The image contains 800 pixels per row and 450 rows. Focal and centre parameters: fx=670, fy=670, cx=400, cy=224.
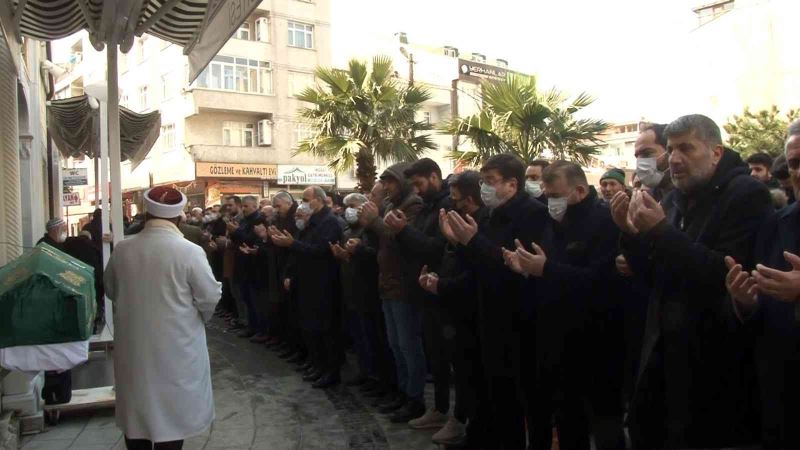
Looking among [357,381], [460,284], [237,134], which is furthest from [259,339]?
[237,134]

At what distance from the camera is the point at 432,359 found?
18.3ft

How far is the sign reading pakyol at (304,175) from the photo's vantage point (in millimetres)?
34062

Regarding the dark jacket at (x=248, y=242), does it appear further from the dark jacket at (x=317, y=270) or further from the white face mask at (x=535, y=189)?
the white face mask at (x=535, y=189)

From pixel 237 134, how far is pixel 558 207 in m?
31.3

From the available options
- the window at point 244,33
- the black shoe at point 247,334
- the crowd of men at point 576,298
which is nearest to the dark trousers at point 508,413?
the crowd of men at point 576,298

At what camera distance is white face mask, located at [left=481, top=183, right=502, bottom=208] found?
4551 mm

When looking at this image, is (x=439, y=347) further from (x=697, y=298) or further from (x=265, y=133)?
(x=265, y=133)

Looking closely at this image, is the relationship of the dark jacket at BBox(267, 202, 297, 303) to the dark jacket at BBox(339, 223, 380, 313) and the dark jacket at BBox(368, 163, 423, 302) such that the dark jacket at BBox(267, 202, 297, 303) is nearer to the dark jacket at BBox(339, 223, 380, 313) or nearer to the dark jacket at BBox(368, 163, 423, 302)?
the dark jacket at BBox(339, 223, 380, 313)

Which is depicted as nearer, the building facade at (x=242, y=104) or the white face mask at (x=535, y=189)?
the white face mask at (x=535, y=189)

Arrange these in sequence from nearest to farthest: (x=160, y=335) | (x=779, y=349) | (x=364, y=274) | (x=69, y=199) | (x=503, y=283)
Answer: (x=779, y=349) < (x=160, y=335) < (x=503, y=283) < (x=364, y=274) < (x=69, y=199)

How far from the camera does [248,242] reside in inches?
394

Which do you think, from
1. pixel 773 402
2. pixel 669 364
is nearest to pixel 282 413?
pixel 669 364

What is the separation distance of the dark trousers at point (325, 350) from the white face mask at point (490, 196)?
331 cm

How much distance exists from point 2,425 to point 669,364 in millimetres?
4848
